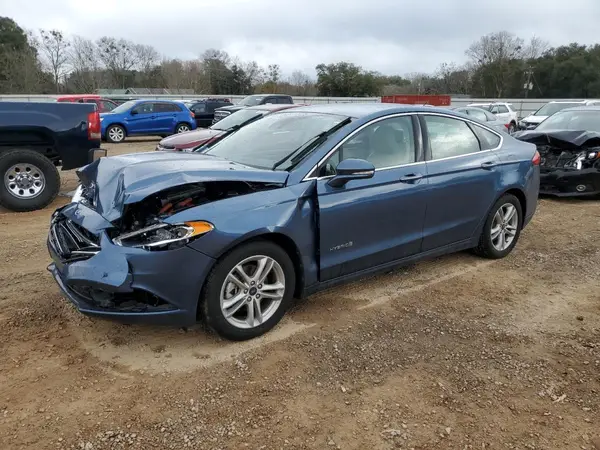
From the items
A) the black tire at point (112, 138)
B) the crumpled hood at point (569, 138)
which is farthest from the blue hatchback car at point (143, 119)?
the crumpled hood at point (569, 138)

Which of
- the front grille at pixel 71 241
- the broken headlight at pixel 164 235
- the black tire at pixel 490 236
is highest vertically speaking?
the broken headlight at pixel 164 235

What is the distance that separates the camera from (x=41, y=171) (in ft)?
22.7

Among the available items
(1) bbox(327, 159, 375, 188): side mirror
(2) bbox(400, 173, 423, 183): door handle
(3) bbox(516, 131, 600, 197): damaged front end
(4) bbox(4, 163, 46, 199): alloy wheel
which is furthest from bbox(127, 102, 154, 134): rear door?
(1) bbox(327, 159, 375, 188): side mirror

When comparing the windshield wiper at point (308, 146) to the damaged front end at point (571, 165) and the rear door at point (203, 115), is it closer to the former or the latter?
the damaged front end at point (571, 165)

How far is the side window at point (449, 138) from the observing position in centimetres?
433

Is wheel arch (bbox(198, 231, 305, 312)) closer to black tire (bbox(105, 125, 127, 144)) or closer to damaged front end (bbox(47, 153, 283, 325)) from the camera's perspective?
damaged front end (bbox(47, 153, 283, 325))

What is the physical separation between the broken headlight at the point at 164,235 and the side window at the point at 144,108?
16314 millimetres

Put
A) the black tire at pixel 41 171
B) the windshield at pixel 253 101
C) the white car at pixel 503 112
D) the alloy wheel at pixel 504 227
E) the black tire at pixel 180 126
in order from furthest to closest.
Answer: the white car at pixel 503 112 → the windshield at pixel 253 101 → the black tire at pixel 180 126 → the black tire at pixel 41 171 → the alloy wheel at pixel 504 227

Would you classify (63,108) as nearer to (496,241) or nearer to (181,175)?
(181,175)

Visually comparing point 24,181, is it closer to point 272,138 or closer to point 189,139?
point 189,139

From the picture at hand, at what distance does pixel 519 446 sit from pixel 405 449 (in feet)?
1.90

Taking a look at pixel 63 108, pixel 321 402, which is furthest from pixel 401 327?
pixel 63 108

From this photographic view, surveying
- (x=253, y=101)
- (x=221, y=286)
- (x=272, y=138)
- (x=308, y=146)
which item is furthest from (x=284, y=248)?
(x=253, y=101)

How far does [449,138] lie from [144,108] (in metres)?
15.8
